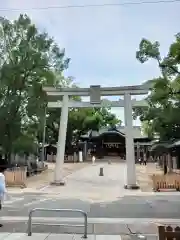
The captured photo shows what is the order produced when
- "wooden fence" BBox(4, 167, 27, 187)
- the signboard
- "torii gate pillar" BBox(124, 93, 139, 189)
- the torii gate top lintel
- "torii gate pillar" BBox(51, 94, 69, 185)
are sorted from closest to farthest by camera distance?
"wooden fence" BBox(4, 167, 27, 187) → "torii gate pillar" BBox(124, 93, 139, 189) → the torii gate top lintel → "torii gate pillar" BBox(51, 94, 69, 185) → the signboard

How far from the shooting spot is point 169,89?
18422 mm

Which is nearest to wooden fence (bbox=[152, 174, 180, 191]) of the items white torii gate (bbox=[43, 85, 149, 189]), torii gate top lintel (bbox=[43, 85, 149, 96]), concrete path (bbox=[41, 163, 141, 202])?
concrete path (bbox=[41, 163, 141, 202])

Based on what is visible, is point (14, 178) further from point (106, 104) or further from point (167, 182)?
point (167, 182)

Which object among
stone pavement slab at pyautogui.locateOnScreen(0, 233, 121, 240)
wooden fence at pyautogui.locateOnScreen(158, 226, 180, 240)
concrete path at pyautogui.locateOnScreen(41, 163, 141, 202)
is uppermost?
wooden fence at pyautogui.locateOnScreen(158, 226, 180, 240)

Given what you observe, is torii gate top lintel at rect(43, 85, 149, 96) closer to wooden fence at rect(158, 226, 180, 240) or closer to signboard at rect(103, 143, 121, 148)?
wooden fence at rect(158, 226, 180, 240)

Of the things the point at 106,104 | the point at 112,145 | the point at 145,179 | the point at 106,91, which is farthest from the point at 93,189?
the point at 112,145

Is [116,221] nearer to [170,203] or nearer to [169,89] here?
[170,203]

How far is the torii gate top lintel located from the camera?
87.1 ft

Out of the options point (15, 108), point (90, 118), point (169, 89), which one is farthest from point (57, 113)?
point (169, 89)

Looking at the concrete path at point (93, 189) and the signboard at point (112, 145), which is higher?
the signboard at point (112, 145)

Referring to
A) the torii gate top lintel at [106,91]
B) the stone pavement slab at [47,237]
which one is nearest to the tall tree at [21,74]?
the torii gate top lintel at [106,91]

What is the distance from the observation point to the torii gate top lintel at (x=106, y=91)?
87.1ft

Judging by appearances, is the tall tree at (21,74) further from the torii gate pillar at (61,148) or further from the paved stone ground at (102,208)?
the paved stone ground at (102,208)

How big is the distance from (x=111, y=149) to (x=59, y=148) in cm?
4959
